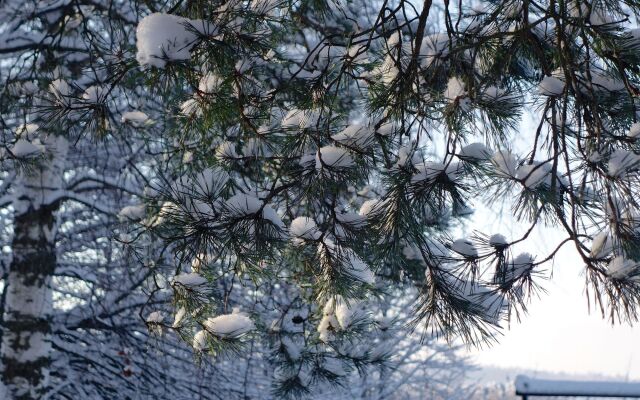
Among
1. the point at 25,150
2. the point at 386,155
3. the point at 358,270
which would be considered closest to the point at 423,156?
the point at 386,155

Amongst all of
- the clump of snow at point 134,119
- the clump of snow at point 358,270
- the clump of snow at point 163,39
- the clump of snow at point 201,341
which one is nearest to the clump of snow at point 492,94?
the clump of snow at point 358,270

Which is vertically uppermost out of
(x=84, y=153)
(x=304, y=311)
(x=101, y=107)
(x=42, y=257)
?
(x=84, y=153)

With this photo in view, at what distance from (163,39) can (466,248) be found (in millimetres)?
1043

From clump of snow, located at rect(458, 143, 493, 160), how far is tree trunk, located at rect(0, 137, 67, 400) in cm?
327

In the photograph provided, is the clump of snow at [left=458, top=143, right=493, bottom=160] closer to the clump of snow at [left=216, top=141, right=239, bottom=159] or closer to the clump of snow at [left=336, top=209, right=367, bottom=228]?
the clump of snow at [left=336, top=209, right=367, bottom=228]

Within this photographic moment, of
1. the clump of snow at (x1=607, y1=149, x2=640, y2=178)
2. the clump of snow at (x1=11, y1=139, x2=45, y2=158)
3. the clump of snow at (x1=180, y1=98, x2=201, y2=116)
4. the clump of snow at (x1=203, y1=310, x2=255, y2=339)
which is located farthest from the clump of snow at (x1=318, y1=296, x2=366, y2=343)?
the clump of snow at (x1=11, y1=139, x2=45, y2=158)

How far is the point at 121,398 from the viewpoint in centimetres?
564

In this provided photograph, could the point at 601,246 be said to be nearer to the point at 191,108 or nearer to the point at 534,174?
the point at 534,174

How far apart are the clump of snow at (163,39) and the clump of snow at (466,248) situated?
94cm

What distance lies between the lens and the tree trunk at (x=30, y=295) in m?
4.52

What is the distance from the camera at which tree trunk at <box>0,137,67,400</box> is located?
4.52 metres

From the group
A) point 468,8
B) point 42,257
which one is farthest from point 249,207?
point 42,257

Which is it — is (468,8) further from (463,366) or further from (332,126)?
(463,366)

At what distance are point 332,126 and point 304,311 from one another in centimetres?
164
